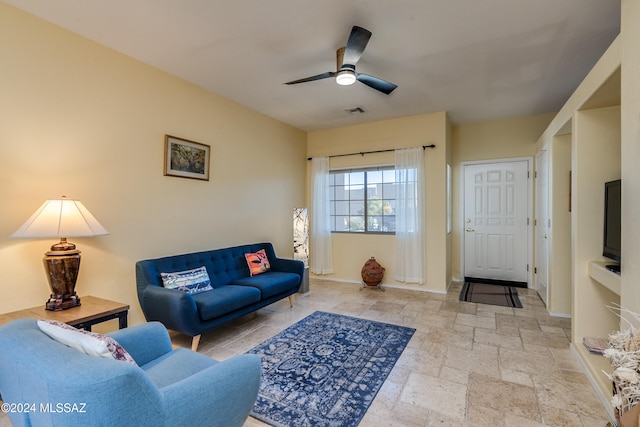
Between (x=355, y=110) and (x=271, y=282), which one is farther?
(x=355, y=110)

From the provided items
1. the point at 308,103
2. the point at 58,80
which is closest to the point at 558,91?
the point at 308,103

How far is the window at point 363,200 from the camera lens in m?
5.09

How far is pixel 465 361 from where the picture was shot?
2510 mm

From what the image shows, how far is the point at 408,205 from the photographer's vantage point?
4738 mm

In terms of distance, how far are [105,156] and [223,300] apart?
169 cm

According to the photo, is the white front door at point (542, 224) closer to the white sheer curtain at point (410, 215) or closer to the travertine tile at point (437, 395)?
the white sheer curtain at point (410, 215)

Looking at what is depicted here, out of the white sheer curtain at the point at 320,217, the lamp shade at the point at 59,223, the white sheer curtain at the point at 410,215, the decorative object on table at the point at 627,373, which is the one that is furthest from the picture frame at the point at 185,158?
the decorative object on table at the point at 627,373

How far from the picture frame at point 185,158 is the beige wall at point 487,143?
13.4ft

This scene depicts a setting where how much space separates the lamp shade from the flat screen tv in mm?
3794

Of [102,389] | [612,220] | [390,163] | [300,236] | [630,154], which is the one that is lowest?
[102,389]

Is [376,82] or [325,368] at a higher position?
[376,82]

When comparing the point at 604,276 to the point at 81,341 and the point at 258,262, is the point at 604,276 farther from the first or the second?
the point at 258,262

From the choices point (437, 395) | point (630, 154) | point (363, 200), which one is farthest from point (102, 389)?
point (363, 200)

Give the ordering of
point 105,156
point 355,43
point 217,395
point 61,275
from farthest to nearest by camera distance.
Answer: point 105,156 < point 355,43 < point 61,275 < point 217,395
